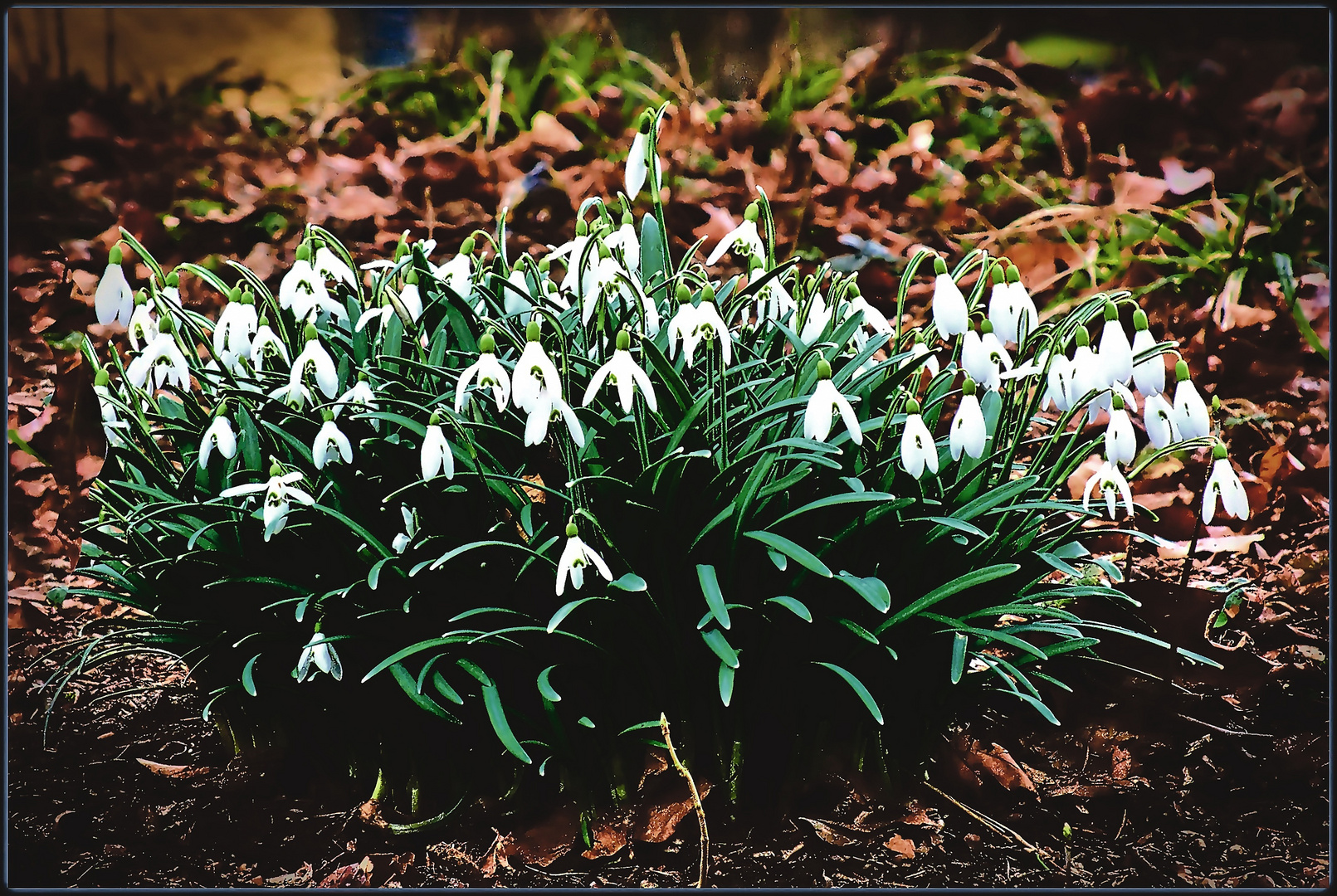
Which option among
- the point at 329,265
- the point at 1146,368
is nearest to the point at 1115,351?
the point at 1146,368

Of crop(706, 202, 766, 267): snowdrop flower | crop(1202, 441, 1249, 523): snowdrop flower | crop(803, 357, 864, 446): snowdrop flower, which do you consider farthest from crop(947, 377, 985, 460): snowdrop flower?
crop(706, 202, 766, 267): snowdrop flower

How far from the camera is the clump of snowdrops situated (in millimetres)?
1359

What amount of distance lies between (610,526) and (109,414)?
1.01m

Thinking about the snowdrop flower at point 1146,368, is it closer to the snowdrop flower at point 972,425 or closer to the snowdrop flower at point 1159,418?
the snowdrop flower at point 1159,418

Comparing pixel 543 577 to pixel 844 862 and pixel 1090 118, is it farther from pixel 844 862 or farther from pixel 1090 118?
pixel 1090 118

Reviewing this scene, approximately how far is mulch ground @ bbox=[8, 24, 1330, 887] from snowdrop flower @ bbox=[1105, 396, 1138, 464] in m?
0.59

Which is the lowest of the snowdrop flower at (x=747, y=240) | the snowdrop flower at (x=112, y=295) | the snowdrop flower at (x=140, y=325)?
the snowdrop flower at (x=140, y=325)

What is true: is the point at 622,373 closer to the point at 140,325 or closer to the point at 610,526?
the point at 610,526

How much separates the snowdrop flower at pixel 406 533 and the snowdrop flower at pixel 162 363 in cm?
42

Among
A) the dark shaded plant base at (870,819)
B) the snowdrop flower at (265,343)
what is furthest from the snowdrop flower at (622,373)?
the dark shaded plant base at (870,819)

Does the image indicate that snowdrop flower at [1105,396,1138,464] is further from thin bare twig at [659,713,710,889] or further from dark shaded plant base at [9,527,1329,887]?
thin bare twig at [659,713,710,889]

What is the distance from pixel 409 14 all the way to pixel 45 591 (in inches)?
89.1

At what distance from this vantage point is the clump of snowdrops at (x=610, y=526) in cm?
136

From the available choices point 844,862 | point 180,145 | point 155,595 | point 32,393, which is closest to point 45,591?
point 32,393
